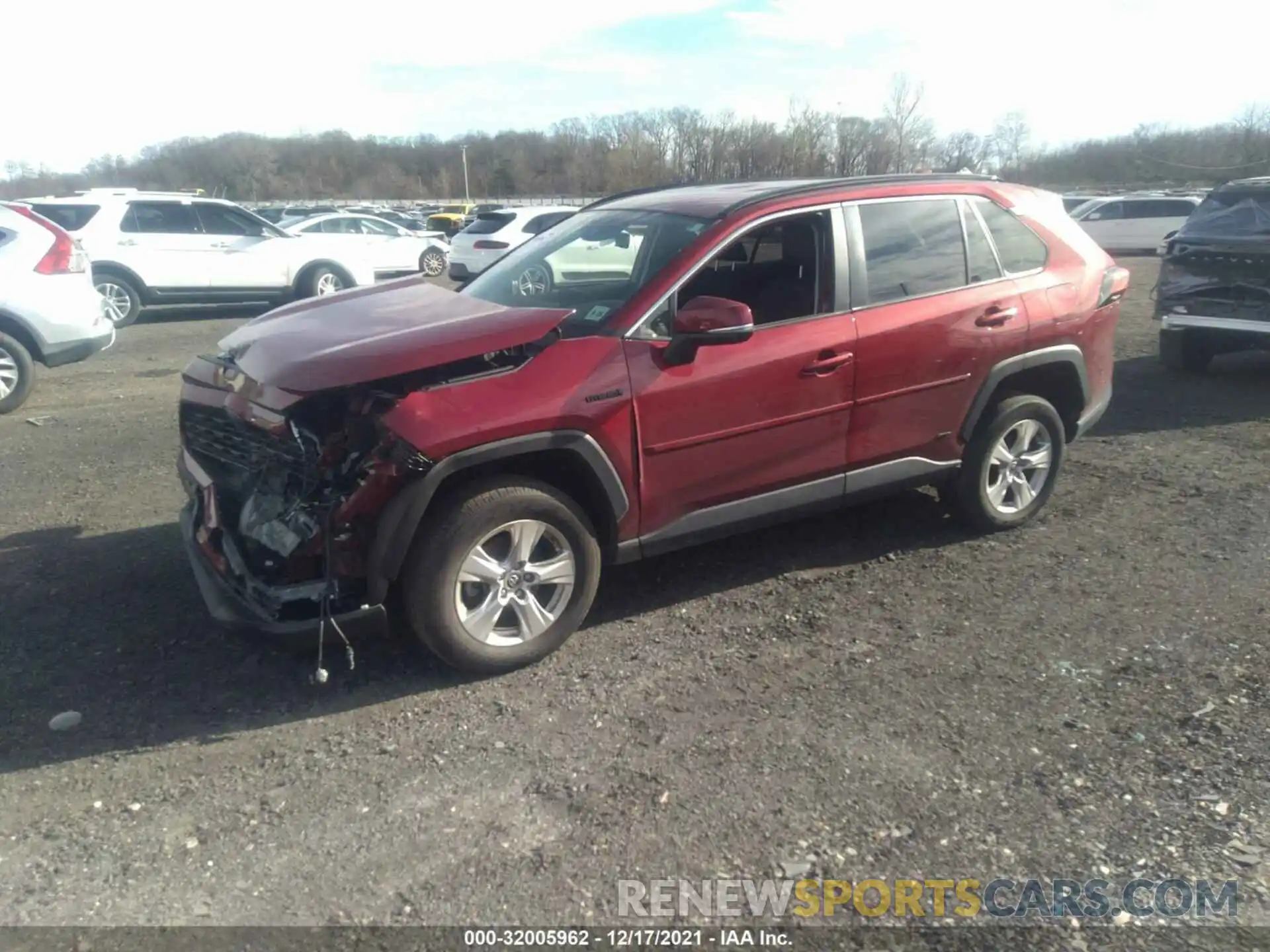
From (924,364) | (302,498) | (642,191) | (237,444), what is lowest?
(302,498)

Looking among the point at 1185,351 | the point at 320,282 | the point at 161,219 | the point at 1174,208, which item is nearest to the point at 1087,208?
the point at 1174,208

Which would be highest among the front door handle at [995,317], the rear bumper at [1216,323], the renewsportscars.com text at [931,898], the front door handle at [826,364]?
the front door handle at [995,317]

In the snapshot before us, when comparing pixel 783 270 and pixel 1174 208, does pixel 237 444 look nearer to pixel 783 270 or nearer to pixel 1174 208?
pixel 783 270

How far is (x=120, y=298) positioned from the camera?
13625 mm

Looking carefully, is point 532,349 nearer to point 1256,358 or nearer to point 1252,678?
point 1252,678

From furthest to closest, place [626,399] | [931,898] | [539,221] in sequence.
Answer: [539,221] → [626,399] → [931,898]

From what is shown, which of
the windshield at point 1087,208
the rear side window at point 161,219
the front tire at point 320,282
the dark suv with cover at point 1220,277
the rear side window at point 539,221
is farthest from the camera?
the windshield at point 1087,208

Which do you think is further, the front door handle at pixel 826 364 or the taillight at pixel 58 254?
the taillight at pixel 58 254

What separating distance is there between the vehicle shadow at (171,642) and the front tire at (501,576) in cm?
27

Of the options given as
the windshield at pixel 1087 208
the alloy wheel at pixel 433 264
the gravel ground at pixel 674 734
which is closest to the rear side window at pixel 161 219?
the alloy wheel at pixel 433 264

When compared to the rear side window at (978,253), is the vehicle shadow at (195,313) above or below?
below

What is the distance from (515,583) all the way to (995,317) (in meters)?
2.77

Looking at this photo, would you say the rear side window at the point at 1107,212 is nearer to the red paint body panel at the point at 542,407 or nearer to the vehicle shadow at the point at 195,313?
the vehicle shadow at the point at 195,313

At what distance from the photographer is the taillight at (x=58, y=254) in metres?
8.80
